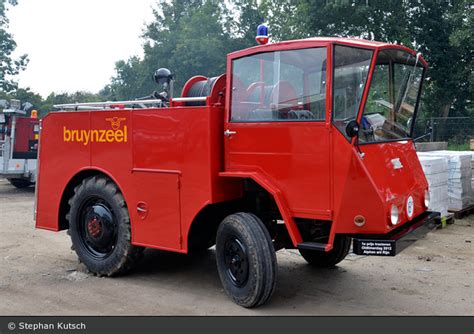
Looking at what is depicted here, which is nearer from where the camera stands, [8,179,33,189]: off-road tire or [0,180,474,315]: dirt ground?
[0,180,474,315]: dirt ground

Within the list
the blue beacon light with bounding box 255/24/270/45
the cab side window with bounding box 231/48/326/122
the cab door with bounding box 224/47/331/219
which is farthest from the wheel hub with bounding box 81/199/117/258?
the blue beacon light with bounding box 255/24/270/45

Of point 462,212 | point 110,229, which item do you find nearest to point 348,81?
point 110,229

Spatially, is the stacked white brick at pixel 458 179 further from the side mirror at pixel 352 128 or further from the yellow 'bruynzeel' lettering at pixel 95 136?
the yellow 'bruynzeel' lettering at pixel 95 136

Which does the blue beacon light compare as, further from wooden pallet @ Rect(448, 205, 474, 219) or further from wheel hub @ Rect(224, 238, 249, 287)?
wooden pallet @ Rect(448, 205, 474, 219)

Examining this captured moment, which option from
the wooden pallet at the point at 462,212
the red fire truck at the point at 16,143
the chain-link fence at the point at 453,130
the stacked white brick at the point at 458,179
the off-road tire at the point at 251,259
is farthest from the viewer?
the chain-link fence at the point at 453,130

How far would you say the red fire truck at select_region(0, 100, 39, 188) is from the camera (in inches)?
539

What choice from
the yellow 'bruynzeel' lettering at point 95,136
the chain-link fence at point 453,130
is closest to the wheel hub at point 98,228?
the yellow 'bruynzeel' lettering at point 95,136

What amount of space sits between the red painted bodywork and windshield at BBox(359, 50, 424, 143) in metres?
0.13

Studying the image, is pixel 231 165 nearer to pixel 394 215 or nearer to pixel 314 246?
pixel 314 246

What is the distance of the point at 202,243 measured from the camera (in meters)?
5.85

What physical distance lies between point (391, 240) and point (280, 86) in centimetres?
168

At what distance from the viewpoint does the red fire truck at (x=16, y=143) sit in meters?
13.7

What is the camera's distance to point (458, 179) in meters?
9.14

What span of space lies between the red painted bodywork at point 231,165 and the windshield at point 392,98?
13 centimetres
